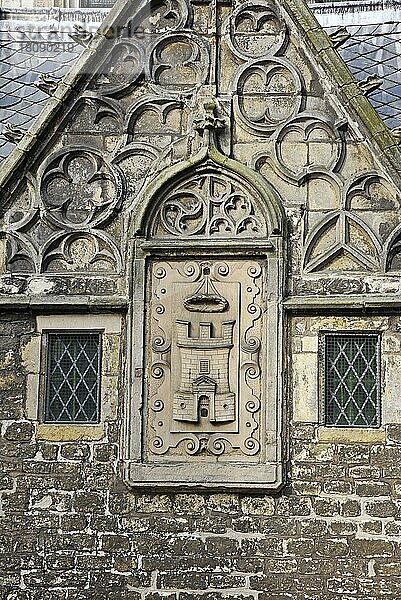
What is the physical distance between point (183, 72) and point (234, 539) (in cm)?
377

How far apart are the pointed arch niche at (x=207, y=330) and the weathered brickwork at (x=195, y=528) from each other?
21 centimetres

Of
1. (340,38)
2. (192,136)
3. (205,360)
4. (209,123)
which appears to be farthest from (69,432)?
(340,38)

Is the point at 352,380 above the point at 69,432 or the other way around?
above

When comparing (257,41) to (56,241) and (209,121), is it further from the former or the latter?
(56,241)

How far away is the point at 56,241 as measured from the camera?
9.59 meters

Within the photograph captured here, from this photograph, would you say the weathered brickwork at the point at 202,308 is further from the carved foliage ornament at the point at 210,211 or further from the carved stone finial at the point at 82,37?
the carved stone finial at the point at 82,37

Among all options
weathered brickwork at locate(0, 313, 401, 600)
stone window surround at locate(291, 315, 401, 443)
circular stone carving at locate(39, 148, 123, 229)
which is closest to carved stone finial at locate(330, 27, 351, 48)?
circular stone carving at locate(39, 148, 123, 229)

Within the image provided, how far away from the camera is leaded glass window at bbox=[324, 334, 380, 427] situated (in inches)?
362

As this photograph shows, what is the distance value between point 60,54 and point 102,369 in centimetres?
429

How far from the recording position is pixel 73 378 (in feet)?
31.0

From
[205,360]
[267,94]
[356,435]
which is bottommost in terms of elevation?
[356,435]

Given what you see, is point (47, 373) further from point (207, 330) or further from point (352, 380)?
point (352, 380)

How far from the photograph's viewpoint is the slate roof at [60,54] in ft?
36.8

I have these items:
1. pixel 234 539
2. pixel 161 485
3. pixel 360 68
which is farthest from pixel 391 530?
pixel 360 68
